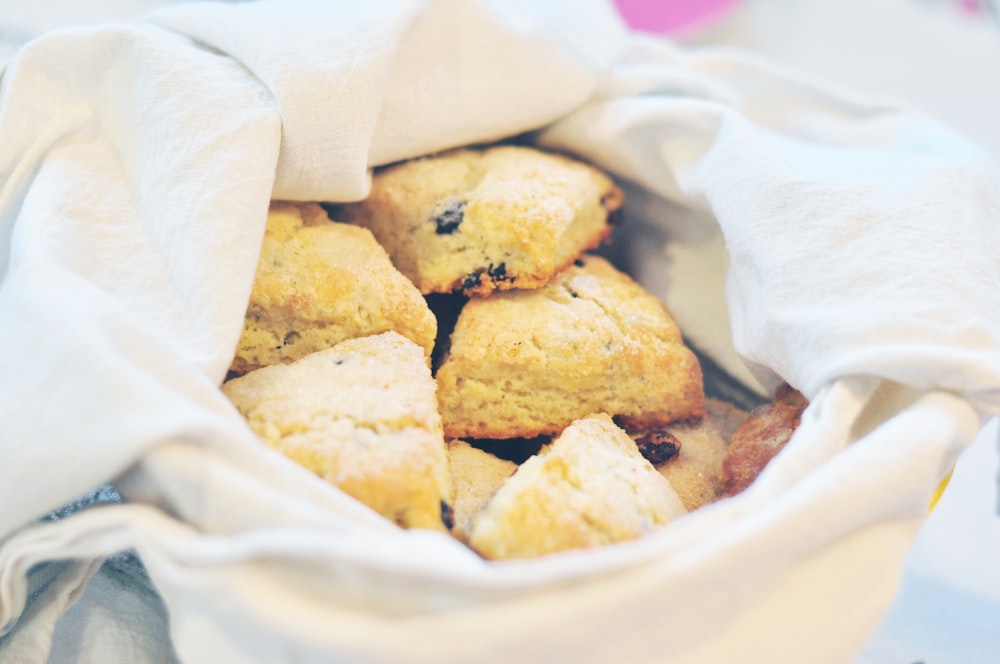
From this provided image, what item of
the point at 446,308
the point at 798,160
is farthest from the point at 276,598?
the point at 798,160

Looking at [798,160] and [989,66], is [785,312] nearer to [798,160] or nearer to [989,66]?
[798,160]

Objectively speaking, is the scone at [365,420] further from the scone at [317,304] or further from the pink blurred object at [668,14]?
the pink blurred object at [668,14]

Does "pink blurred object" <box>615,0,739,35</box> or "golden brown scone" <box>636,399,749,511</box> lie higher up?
"pink blurred object" <box>615,0,739,35</box>

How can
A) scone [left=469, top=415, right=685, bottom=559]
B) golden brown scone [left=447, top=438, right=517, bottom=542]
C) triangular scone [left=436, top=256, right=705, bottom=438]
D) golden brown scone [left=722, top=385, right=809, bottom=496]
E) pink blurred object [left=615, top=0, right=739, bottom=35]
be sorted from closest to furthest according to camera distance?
scone [left=469, top=415, right=685, bottom=559], golden brown scone [left=447, top=438, right=517, bottom=542], golden brown scone [left=722, top=385, right=809, bottom=496], triangular scone [left=436, top=256, right=705, bottom=438], pink blurred object [left=615, top=0, right=739, bottom=35]

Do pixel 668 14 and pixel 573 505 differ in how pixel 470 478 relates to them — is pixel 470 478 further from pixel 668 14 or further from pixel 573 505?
pixel 668 14

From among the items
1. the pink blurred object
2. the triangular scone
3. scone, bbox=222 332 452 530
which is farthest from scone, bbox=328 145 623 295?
the pink blurred object

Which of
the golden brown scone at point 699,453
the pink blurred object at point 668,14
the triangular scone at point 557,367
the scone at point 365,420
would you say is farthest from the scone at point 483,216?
the pink blurred object at point 668,14

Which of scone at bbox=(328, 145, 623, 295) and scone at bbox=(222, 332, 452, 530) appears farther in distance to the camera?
scone at bbox=(328, 145, 623, 295)

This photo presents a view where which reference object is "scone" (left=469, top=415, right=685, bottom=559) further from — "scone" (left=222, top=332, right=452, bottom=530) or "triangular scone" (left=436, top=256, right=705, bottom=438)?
"triangular scone" (left=436, top=256, right=705, bottom=438)

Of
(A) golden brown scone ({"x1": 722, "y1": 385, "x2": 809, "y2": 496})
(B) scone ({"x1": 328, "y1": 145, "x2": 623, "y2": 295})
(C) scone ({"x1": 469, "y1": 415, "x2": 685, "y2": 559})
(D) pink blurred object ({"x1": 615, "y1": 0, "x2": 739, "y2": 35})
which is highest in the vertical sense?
(D) pink blurred object ({"x1": 615, "y1": 0, "x2": 739, "y2": 35})
